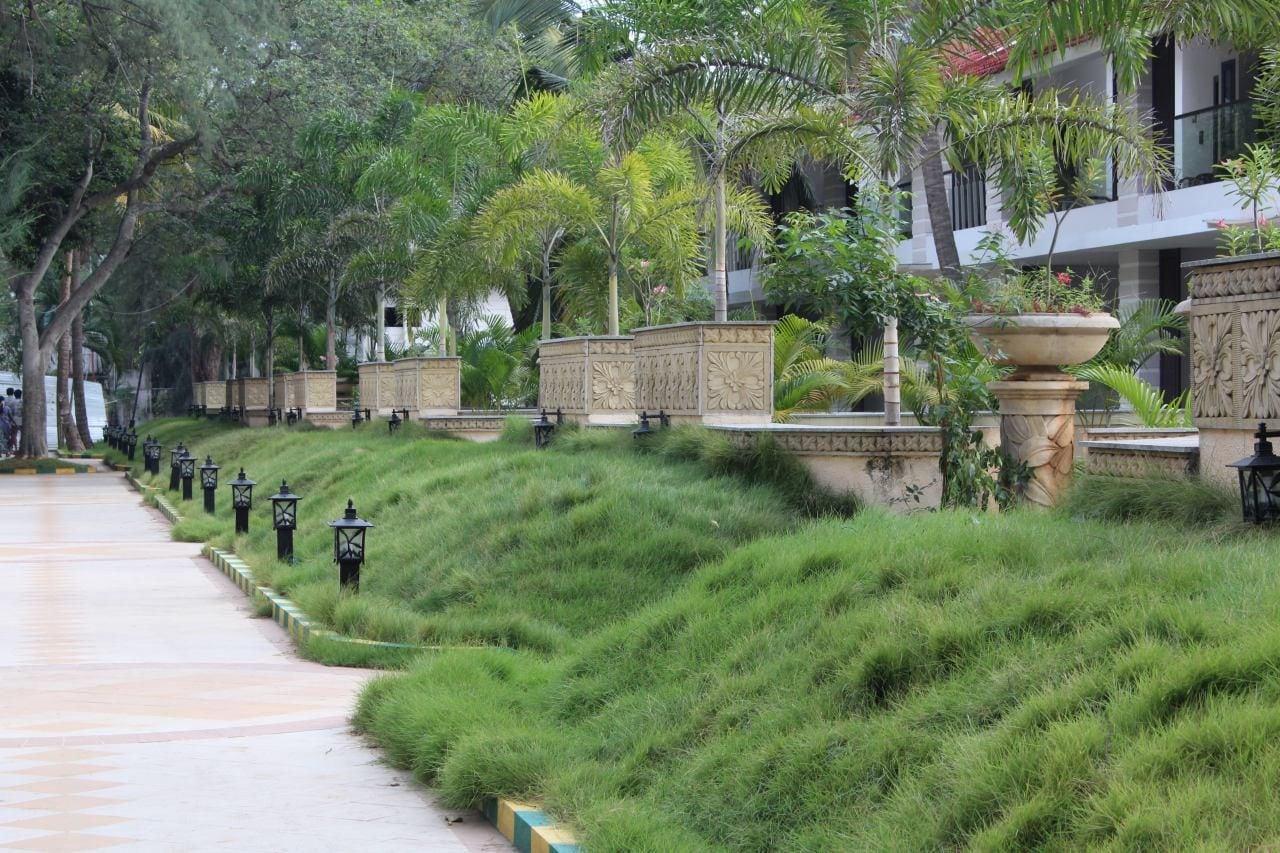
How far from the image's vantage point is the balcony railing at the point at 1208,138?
2212 centimetres

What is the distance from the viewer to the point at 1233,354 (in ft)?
25.3

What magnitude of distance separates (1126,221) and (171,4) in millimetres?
19362

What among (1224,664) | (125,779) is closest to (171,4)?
(125,779)

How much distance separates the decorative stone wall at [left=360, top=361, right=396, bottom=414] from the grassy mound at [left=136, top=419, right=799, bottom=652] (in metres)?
13.8

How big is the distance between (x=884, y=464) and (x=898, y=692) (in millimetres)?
6722

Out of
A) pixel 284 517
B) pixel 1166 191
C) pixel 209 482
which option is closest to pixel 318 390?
pixel 209 482

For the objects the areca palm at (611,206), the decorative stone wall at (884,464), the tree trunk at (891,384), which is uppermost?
the areca palm at (611,206)

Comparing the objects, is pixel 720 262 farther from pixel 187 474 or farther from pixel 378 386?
pixel 378 386

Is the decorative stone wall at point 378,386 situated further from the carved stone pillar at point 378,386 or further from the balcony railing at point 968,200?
the balcony railing at point 968,200

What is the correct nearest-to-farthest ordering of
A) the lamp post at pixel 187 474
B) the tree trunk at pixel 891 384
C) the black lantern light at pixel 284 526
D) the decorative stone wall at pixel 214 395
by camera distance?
the tree trunk at pixel 891 384, the black lantern light at pixel 284 526, the lamp post at pixel 187 474, the decorative stone wall at pixel 214 395

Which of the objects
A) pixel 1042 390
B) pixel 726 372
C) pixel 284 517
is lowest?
pixel 284 517

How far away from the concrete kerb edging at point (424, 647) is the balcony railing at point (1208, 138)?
14.1 meters

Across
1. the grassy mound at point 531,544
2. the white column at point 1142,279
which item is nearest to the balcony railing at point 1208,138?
the white column at point 1142,279

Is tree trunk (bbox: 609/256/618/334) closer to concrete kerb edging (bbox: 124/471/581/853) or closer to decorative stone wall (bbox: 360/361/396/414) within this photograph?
concrete kerb edging (bbox: 124/471/581/853)
